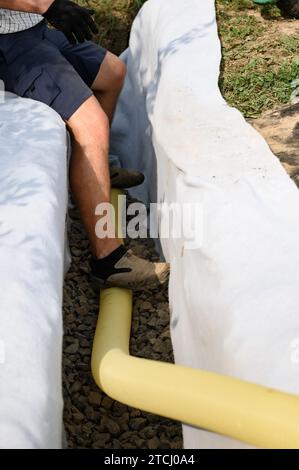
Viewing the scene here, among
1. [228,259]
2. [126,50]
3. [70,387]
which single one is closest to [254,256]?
[228,259]

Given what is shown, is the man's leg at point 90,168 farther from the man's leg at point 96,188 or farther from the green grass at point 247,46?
the green grass at point 247,46

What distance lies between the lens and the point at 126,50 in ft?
17.9

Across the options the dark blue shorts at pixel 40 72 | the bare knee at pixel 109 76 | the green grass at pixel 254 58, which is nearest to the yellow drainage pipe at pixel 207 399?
the dark blue shorts at pixel 40 72

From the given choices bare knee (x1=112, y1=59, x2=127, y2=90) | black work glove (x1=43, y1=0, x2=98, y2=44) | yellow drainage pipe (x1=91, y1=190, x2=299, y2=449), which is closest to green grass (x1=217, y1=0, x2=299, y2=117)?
bare knee (x1=112, y1=59, x2=127, y2=90)

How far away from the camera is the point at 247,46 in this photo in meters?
5.16

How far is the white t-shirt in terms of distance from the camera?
3672 millimetres

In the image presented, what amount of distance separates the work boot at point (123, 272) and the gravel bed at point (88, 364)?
0.17 metres

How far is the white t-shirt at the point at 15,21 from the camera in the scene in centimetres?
367

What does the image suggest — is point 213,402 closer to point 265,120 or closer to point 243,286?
point 243,286

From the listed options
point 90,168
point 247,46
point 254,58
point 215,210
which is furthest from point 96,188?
point 247,46

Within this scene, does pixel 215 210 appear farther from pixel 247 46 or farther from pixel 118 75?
pixel 247 46

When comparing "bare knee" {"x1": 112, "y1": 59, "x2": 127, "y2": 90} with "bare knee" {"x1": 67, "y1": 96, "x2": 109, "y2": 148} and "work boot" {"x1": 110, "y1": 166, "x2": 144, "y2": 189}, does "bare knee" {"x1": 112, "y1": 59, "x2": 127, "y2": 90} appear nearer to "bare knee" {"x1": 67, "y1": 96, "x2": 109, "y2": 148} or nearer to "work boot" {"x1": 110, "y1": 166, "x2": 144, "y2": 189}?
"work boot" {"x1": 110, "y1": 166, "x2": 144, "y2": 189}

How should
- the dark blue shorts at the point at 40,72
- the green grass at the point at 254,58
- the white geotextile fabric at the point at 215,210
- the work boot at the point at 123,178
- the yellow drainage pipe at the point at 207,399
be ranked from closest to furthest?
the yellow drainage pipe at the point at 207,399 → the white geotextile fabric at the point at 215,210 → the dark blue shorts at the point at 40,72 → the work boot at the point at 123,178 → the green grass at the point at 254,58

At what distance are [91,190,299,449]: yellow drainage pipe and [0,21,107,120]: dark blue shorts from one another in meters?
1.47
